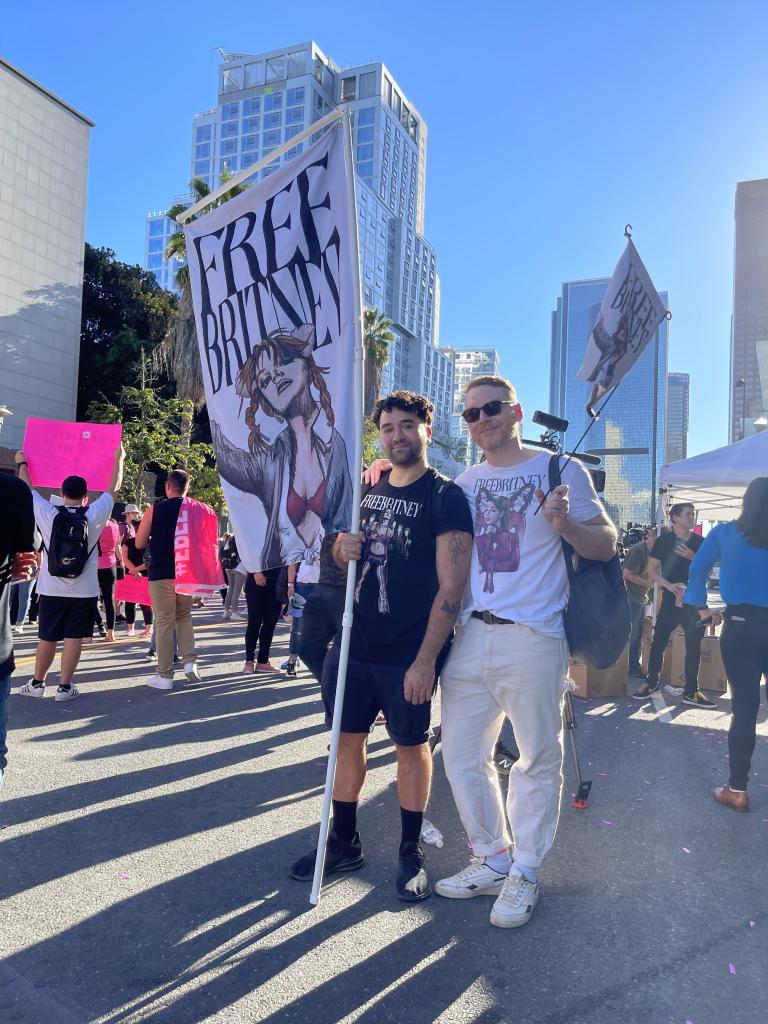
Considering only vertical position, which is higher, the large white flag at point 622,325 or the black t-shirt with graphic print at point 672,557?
the large white flag at point 622,325

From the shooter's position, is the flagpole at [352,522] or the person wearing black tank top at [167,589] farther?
the person wearing black tank top at [167,589]

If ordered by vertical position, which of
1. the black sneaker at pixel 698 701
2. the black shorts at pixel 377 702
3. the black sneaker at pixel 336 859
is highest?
the black shorts at pixel 377 702

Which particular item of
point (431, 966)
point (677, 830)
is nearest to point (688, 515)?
point (677, 830)

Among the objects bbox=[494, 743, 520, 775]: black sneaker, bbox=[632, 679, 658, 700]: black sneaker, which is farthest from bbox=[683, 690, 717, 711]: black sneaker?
bbox=[494, 743, 520, 775]: black sneaker

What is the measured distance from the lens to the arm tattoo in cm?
301

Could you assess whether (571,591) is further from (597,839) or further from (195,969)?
(195,969)

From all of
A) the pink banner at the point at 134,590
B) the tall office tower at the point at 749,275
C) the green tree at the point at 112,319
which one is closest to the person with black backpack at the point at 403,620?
the pink banner at the point at 134,590

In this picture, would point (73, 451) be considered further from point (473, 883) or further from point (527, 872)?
point (527, 872)

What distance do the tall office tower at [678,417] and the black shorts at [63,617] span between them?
87792 millimetres

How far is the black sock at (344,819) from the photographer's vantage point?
128 inches

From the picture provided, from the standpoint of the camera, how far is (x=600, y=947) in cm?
268

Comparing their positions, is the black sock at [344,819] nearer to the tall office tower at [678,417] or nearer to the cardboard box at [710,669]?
the cardboard box at [710,669]

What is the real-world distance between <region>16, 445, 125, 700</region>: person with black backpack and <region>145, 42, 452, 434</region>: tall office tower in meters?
106

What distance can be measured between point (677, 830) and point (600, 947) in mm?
1474
